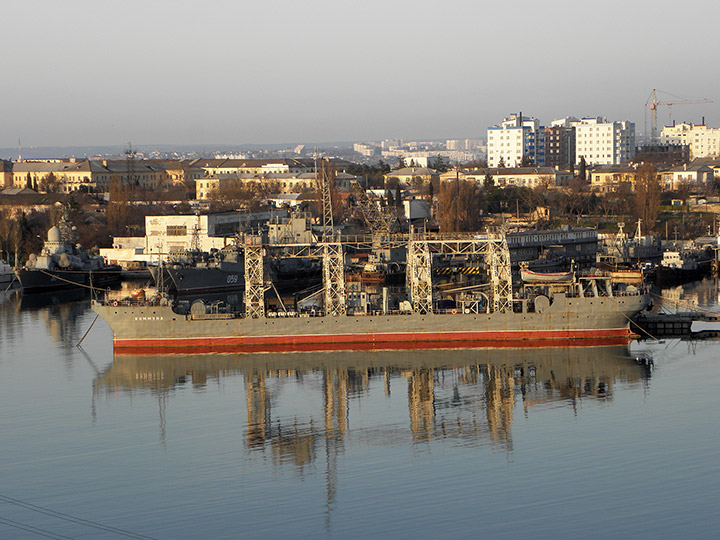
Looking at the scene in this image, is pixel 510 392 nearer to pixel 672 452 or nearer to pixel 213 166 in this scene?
pixel 672 452

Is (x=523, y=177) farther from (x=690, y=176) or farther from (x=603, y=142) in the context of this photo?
(x=603, y=142)

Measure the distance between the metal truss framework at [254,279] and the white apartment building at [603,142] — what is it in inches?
4262

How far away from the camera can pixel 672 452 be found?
23.6 metres

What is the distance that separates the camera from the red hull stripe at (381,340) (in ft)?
116

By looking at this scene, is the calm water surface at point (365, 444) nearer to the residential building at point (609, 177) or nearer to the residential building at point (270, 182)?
the residential building at point (609, 177)

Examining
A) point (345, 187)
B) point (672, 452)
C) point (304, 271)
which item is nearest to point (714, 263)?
point (304, 271)

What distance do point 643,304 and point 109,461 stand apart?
61.0ft

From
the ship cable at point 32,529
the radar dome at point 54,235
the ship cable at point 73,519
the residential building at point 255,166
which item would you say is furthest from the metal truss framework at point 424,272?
the residential building at point 255,166

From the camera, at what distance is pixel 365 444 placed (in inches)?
984

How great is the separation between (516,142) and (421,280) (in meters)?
109

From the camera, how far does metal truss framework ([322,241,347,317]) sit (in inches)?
1417

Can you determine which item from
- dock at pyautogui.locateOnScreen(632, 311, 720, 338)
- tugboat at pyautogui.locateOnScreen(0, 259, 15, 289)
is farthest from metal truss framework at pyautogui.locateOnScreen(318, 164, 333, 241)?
tugboat at pyautogui.locateOnScreen(0, 259, 15, 289)

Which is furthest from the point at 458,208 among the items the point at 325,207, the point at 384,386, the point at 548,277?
the point at 384,386

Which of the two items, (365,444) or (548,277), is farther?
(548,277)
